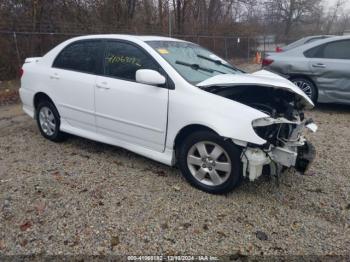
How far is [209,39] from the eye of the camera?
1848cm

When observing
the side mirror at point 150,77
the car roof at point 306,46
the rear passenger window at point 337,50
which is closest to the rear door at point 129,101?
the side mirror at point 150,77

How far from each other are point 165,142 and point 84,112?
138cm

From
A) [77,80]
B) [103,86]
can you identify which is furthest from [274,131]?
[77,80]

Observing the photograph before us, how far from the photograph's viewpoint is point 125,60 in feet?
12.9

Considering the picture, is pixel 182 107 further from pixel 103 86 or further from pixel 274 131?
pixel 103 86

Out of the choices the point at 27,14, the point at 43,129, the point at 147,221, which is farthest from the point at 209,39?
the point at 147,221

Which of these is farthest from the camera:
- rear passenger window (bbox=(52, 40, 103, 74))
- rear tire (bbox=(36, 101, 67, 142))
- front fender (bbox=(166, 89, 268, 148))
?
rear tire (bbox=(36, 101, 67, 142))

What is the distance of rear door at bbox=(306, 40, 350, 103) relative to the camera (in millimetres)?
6469

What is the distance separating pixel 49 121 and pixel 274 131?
3400 mm

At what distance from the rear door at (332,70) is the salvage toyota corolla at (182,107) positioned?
11.0ft

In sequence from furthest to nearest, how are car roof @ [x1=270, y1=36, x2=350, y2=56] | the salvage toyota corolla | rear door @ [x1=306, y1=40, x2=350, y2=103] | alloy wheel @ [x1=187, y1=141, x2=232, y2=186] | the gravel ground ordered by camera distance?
car roof @ [x1=270, y1=36, x2=350, y2=56] → rear door @ [x1=306, y1=40, x2=350, y2=103] → alloy wheel @ [x1=187, y1=141, x2=232, y2=186] → the salvage toyota corolla → the gravel ground

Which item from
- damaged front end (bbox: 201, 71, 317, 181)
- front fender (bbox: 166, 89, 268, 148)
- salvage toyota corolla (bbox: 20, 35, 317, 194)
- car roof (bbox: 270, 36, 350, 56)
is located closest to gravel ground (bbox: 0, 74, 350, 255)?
salvage toyota corolla (bbox: 20, 35, 317, 194)

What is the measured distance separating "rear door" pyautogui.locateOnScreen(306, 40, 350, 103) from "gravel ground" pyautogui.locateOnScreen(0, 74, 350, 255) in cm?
255

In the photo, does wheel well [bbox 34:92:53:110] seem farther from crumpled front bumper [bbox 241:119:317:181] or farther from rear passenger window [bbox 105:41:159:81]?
crumpled front bumper [bbox 241:119:317:181]
